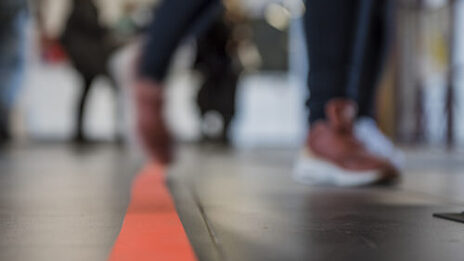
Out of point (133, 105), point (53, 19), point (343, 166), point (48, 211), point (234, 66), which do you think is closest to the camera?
point (48, 211)

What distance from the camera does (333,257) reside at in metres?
0.59

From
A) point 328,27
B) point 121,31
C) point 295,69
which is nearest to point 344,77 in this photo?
point 328,27

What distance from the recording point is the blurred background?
565 centimetres

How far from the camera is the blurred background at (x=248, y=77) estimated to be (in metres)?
5.65

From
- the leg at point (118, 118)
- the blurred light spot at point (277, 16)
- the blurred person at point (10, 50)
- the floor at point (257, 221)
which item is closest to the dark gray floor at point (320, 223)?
the floor at point (257, 221)

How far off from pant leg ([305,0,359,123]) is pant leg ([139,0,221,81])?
263 mm

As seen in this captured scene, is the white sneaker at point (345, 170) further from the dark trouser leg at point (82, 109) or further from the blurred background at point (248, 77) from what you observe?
the dark trouser leg at point (82, 109)

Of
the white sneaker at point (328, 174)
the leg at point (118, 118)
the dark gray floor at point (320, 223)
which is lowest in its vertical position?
the leg at point (118, 118)

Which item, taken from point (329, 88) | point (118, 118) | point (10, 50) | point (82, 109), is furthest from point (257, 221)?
point (118, 118)

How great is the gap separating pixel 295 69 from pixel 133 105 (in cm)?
754

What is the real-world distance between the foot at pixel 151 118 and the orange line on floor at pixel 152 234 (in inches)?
19.9

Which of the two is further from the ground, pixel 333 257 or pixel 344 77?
pixel 344 77

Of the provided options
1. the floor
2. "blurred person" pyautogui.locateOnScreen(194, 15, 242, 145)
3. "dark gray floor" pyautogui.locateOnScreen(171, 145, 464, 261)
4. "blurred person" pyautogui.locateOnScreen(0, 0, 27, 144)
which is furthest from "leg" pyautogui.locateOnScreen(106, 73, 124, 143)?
"dark gray floor" pyautogui.locateOnScreen(171, 145, 464, 261)

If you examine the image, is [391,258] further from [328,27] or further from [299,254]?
[328,27]
